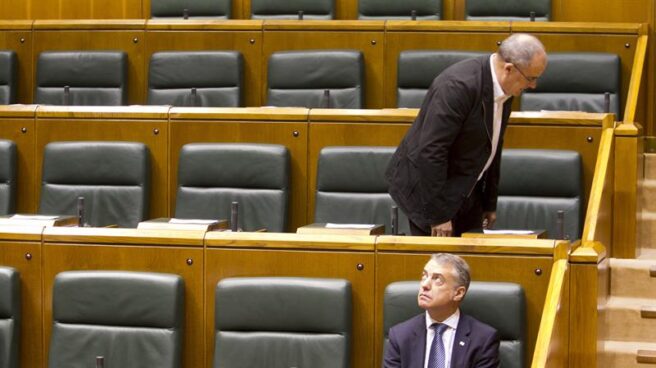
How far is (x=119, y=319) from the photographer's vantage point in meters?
1.08

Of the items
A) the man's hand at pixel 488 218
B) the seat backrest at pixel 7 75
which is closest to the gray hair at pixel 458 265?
the man's hand at pixel 488 218

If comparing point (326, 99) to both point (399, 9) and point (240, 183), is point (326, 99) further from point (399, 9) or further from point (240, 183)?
point (399, 9)

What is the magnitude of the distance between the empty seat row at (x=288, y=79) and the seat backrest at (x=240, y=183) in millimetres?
211

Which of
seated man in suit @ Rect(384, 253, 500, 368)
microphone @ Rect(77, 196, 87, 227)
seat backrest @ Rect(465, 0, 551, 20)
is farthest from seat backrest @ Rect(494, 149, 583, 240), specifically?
seat backrest @ Rect(465, 0, 551, 20)

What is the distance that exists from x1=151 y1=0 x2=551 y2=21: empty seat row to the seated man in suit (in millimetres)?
853

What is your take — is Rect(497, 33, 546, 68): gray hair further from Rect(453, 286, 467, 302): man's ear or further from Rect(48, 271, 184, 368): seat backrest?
Rect(48, 271, 184, 368): seat backrest

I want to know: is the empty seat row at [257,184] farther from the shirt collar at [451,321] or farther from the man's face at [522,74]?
the shirt collar at [451,321]

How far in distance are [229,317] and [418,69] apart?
0.66 m

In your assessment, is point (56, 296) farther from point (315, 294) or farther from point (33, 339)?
point (315, 294)

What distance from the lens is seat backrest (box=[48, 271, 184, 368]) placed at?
1072 mm

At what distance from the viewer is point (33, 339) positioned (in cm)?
112

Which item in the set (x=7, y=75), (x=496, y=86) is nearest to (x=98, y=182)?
(x=7, y=75)

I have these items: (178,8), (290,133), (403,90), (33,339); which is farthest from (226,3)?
(33,339)

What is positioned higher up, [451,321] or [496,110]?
[496,110]
